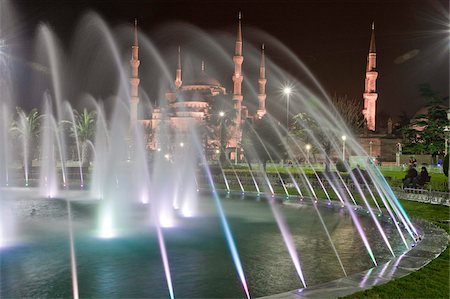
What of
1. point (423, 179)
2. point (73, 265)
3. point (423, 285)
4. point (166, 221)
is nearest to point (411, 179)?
point (423, 179)

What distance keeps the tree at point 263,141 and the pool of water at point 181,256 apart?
88.7 ft

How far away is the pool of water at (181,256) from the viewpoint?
7566 millimetres

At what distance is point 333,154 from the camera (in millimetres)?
56812

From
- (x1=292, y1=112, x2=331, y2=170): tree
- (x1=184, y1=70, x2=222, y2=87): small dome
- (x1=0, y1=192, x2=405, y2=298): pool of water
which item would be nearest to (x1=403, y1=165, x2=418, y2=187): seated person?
(x1=0, y1=192, x2=405, y2=298): pool of water

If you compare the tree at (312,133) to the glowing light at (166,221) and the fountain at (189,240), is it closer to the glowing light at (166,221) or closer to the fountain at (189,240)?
the fountain at (189,240)

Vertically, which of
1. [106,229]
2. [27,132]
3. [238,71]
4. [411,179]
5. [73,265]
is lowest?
[411,179]

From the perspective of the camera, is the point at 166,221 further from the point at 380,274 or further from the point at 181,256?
the point at 380,274

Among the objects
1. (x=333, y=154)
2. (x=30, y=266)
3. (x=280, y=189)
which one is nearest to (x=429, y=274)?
(x=30, y=266)

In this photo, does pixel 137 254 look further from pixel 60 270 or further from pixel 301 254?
pixel 301 254

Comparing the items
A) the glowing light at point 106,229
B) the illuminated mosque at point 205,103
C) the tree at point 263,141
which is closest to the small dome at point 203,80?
the illuminated mosque at point 205,103

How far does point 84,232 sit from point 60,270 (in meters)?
3.53

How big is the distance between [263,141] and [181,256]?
109 feet

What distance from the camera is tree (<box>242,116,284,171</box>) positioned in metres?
42.2

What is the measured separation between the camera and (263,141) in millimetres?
42500
